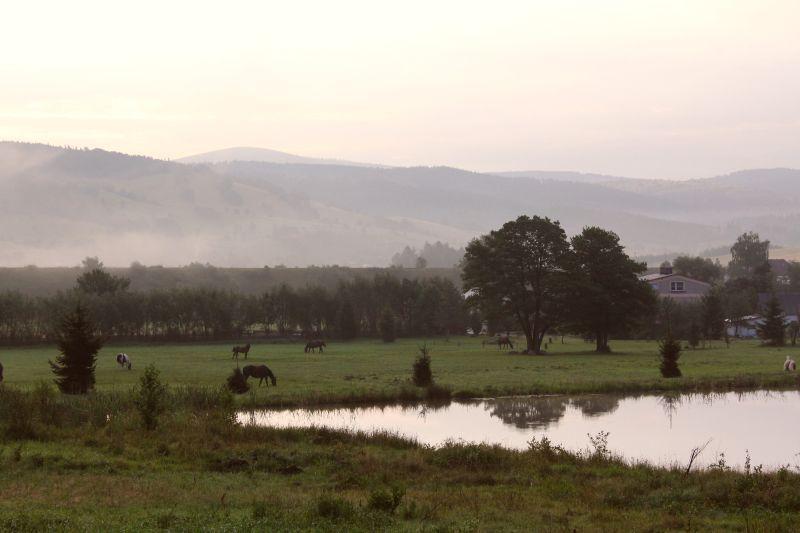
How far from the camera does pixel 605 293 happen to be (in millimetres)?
87500

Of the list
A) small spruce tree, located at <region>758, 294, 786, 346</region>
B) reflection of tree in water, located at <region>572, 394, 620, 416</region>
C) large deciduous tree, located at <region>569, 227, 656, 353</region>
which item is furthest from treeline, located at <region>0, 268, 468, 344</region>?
reflection of tree in water, located at <region>572, 394, 620, 416</region>

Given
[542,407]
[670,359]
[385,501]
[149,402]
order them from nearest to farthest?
[385,501], [149,402], [542,407], [670,359]

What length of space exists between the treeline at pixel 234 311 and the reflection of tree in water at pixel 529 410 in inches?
2572

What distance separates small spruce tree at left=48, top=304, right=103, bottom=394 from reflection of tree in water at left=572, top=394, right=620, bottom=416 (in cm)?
2460

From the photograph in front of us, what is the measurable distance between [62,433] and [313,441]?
347 inches

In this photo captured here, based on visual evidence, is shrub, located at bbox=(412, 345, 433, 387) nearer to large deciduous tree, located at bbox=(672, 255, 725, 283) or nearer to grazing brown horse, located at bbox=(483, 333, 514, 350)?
grazing brown horse, located at bbox=(483, 333, 514, 350)

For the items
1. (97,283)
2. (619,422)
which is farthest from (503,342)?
(97,283)

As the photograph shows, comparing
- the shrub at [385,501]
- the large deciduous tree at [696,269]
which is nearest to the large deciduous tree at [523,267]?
the shrub at [385,501]

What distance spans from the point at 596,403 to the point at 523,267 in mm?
42969

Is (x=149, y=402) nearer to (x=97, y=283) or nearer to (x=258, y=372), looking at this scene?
(x=258, y=372)

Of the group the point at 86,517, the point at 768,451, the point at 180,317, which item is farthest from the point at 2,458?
the point at 180,317

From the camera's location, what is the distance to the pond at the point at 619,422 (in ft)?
112

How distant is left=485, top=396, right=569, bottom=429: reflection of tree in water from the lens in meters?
42.1

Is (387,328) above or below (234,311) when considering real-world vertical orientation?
below
